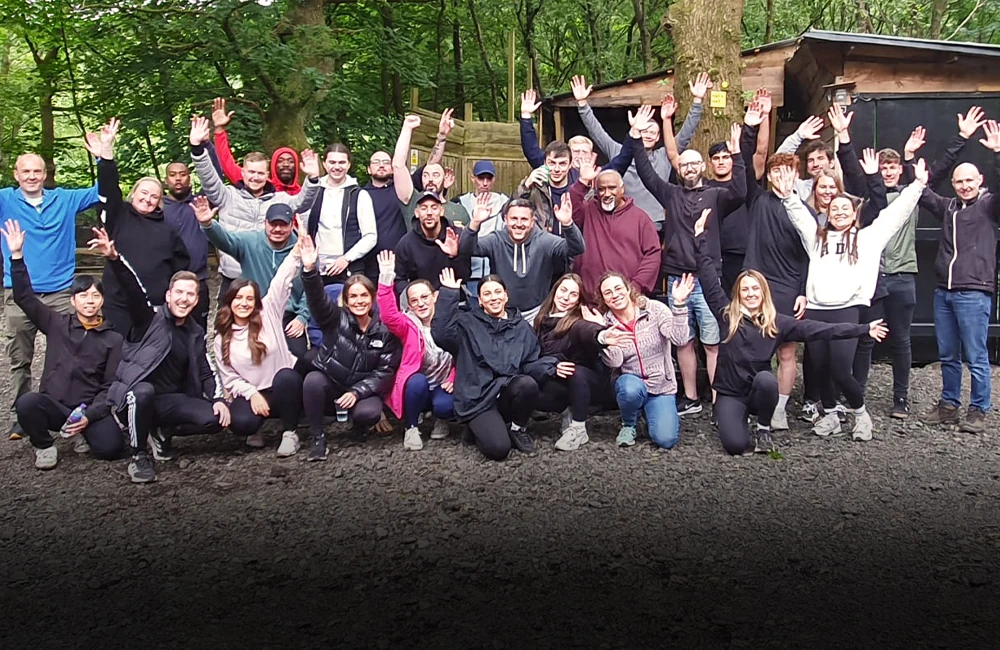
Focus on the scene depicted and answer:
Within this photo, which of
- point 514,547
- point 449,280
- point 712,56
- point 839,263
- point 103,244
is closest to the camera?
point 514,547

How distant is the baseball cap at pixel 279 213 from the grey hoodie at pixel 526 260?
4.64 ft

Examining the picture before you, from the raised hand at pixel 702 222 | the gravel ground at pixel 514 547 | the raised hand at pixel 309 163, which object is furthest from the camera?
the raised hand at pixel 309 163

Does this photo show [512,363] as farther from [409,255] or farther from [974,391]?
[974,391]

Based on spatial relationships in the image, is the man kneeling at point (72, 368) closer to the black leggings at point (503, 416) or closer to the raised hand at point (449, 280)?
the raised hand at point (449, 280)

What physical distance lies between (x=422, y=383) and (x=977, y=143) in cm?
585

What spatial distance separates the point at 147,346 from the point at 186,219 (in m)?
1.59

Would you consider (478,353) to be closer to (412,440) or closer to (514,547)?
(412,440)

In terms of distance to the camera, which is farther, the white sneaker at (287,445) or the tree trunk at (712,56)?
the tree trunk at (712,56)

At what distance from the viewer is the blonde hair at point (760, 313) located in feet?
19.5

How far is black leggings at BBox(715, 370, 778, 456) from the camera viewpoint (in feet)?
18.8

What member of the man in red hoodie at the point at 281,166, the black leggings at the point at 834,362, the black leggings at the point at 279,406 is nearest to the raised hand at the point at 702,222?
the black leggings at the point at 834,362

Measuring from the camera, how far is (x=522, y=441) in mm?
5902

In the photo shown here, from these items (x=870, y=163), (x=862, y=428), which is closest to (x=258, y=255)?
(x=862, y=428)

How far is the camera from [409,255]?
650 centimetres
